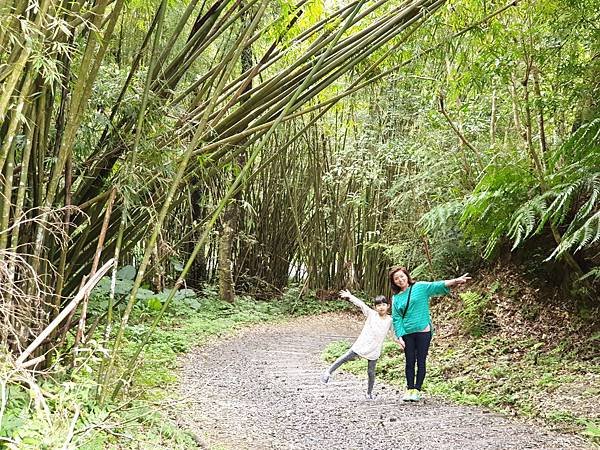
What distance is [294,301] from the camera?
9570 millimetres

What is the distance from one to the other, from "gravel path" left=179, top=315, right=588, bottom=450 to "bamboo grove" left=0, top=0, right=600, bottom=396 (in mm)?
797

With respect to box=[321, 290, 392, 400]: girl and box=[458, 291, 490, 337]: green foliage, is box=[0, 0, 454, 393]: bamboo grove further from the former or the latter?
box=[458, 291, 490, 337]: green foliage

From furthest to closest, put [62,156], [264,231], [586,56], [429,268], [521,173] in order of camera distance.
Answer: [264,231] → [429,268] → [586,56] → [521,173] → [62,156]

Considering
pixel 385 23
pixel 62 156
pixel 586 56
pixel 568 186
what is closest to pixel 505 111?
pixel 586 56

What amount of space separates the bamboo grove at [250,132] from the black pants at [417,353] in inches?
38.4

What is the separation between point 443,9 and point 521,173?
136cm

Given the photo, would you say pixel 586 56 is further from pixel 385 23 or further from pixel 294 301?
pixel 294 301

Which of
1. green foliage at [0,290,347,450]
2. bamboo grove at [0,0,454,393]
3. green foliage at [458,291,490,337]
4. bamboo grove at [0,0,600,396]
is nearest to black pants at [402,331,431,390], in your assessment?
bamboo grove at [0,0,600,396]

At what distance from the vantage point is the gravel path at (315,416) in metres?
2.96

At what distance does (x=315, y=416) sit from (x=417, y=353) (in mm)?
941

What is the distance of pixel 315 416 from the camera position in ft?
11.5

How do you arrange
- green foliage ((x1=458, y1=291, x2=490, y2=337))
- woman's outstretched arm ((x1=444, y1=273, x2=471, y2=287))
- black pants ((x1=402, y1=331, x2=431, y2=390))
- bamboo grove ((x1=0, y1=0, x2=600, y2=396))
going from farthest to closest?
green foliage ((x1=458, y1=291, x2=490, y2=337)) < black pants ((x1=402, y1=331, x2=431, y2=390)) < woman's outstretched arm ((x1=444, y1=273, x2=471, y2=287)) < bamboo grove ((x1=0, y1=0, x2=600, y2=396))

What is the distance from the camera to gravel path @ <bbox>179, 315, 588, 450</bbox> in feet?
9.71

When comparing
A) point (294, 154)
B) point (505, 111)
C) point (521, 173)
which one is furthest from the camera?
point (294, 154)
